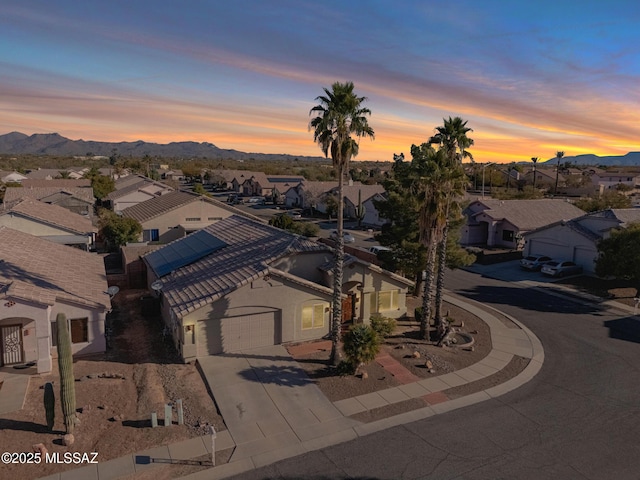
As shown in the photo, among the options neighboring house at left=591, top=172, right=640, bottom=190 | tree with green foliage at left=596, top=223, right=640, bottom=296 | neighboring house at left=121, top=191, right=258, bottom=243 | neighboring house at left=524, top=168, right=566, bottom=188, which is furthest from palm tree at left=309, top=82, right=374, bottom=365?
neighboring house at left=591, top=172, right=640, bottom=190

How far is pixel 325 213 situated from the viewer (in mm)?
81062

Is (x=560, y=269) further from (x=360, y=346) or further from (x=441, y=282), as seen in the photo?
(x=360, y=346)

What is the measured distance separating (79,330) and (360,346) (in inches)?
544

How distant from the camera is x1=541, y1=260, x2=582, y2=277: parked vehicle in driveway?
41.0 metres

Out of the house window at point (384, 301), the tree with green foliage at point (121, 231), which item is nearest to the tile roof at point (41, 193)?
the tree with green foliage at point (121, 231)

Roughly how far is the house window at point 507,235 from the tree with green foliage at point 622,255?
1785 centimetres

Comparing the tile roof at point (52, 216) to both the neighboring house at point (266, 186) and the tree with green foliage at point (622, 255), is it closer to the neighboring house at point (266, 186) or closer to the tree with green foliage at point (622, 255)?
the tree with green foliage at point (622, 255)

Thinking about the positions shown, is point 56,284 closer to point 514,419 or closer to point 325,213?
point 514,419

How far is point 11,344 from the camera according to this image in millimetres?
20016

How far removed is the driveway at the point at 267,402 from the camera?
1616cm

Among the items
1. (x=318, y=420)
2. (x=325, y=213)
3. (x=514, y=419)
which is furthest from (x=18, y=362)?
(x=325, y=213)

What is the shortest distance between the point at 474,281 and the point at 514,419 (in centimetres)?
2329

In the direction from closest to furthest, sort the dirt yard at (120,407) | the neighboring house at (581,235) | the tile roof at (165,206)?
the dirt yard at (120,407), the neighboring house at (581,235), the tile roof at (165,206)

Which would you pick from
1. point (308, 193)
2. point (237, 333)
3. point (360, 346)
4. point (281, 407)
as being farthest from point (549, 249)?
point (308, 193)
